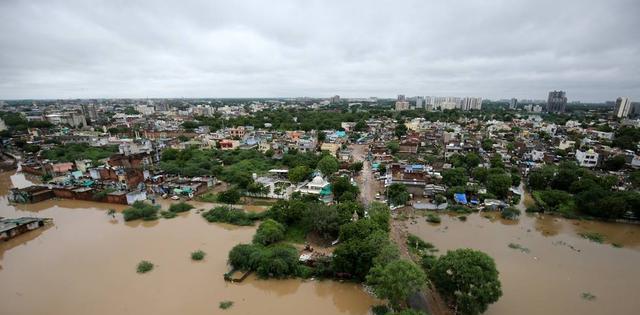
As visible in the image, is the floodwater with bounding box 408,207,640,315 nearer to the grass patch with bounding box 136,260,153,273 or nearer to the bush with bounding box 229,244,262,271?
the bush with bounding box 229,244,262,271

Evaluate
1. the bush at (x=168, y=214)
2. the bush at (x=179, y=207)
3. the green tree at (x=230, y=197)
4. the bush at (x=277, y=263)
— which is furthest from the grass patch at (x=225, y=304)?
the bush at (x=179, y=207)

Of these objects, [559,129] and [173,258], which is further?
[559,129]

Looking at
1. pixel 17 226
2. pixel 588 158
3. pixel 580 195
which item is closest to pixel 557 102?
pixel 588 158

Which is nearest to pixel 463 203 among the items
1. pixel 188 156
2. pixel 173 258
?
pixel 173 258

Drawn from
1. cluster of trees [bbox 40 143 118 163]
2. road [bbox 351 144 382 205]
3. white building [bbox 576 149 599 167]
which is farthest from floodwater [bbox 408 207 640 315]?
cluster of trees [bbox 40 143 118 163]

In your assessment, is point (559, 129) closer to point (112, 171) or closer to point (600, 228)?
point (600, 228)
